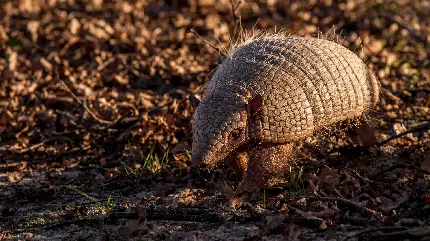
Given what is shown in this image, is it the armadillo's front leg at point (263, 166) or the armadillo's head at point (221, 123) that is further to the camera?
the armadillo's front leg at point (263, 166)

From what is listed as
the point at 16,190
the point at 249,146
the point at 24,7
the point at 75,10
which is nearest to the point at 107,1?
the point at 75,10

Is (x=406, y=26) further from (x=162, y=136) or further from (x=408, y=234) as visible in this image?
(x=408, y=234)

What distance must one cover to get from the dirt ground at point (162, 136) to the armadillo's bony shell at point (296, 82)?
459mm

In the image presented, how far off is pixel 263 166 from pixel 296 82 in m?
0.77

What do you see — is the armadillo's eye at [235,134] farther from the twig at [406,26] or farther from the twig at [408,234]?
the twig at [406,26]

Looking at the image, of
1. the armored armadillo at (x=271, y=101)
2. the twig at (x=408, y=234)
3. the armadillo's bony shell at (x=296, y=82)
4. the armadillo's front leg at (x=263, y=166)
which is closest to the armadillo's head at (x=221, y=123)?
the armored armadillo at (x=271, y=101)

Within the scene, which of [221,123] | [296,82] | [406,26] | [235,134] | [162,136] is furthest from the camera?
[406,26]

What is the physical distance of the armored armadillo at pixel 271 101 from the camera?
16.3 ft

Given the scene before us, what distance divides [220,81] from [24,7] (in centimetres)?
702

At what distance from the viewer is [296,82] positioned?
17.4 feet

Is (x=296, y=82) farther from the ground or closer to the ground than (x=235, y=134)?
farther from the ground

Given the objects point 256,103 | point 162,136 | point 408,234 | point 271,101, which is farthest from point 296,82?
point 162,136

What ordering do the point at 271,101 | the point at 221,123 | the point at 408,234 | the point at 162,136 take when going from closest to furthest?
the point at 408,234 → the point at 221,123 → the point at 271,101 → the point at 162,136

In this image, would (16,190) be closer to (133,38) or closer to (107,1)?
(133,38)
